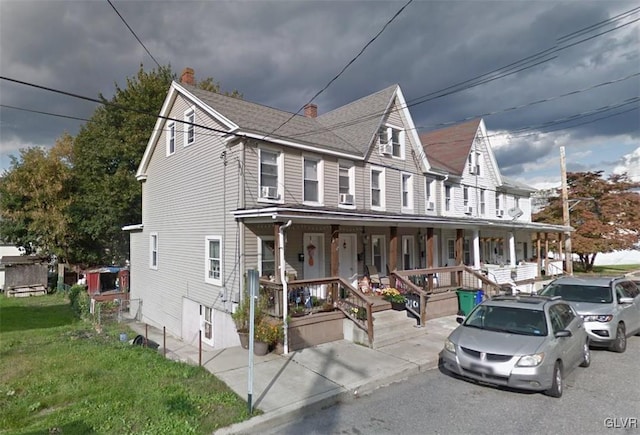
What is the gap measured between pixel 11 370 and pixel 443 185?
59.5 feet

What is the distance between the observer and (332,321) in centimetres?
968

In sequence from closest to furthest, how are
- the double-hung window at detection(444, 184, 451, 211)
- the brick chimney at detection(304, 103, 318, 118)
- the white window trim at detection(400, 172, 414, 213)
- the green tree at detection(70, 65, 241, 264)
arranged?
the white window trim at detection(400, 172, 414, 213), the brick chimney at detection(304, 103, 318, 118), the double-hung window at detection(444, 184, 451, 211), the green tree at detection(70, 65, 241, 264)

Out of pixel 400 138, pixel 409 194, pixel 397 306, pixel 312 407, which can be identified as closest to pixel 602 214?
pixel 409 194

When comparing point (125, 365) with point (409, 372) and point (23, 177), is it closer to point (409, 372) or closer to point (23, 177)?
point (409, 372)

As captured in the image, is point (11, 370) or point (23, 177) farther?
point (23, 177)

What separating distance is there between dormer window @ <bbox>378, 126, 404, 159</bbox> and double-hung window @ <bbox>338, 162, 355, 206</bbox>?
→ 2.20 meters

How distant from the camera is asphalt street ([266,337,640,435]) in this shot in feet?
16.6

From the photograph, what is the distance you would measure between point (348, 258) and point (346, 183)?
9.79 feet

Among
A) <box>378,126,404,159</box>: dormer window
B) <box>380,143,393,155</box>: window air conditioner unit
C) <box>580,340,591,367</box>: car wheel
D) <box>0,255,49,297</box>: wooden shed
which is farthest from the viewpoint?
<box>0,255,49,297</box>: wooden shed

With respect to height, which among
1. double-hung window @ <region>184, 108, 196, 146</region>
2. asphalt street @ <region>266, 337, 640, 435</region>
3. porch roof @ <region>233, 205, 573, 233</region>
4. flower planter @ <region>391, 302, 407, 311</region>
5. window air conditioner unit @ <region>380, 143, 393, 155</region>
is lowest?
asphalt street @ <region>266, 337, 640, 435</region>

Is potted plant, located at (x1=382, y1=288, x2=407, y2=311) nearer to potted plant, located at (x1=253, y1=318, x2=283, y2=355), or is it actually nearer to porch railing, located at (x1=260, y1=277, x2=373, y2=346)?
porch railing, located at (x1=260, y1=277, x2=373, y2=346)

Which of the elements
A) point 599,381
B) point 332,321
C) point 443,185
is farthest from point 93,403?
point 443,185

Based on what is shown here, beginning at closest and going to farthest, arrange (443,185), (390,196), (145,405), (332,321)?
(145,405)
(332,321)
(390,196)
(443,185)

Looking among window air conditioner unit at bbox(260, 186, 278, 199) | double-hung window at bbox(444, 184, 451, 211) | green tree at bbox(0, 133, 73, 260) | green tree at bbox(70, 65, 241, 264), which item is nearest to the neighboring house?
window air conditioner unit at bbox(260, 186, 278, 199)
